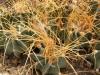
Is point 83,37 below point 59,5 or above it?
below

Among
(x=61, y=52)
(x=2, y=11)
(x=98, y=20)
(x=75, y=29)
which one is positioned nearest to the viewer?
(x=61, y=52)

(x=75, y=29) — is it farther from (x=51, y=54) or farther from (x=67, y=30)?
(x=51, y=54)

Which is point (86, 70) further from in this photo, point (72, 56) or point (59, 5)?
point (59, 5)

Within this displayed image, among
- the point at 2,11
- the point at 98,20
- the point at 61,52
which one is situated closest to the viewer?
the point at 61,52

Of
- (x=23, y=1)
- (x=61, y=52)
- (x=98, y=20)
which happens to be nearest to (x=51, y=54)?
(x=61, y=52)

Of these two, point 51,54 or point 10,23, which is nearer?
point 51,54

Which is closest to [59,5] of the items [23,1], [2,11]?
[23,1]

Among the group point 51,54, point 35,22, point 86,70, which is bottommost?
point 86,70

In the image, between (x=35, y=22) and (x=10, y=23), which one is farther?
(x=10, y=23)

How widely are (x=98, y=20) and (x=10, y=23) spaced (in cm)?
76

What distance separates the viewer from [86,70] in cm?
248

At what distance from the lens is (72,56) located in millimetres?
Result: 2404

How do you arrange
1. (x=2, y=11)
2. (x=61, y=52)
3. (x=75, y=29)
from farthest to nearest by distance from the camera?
(x=2, y=11) → (x=75, y=29) → (x=61, y=52)

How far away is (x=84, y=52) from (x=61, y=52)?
1.12ft
